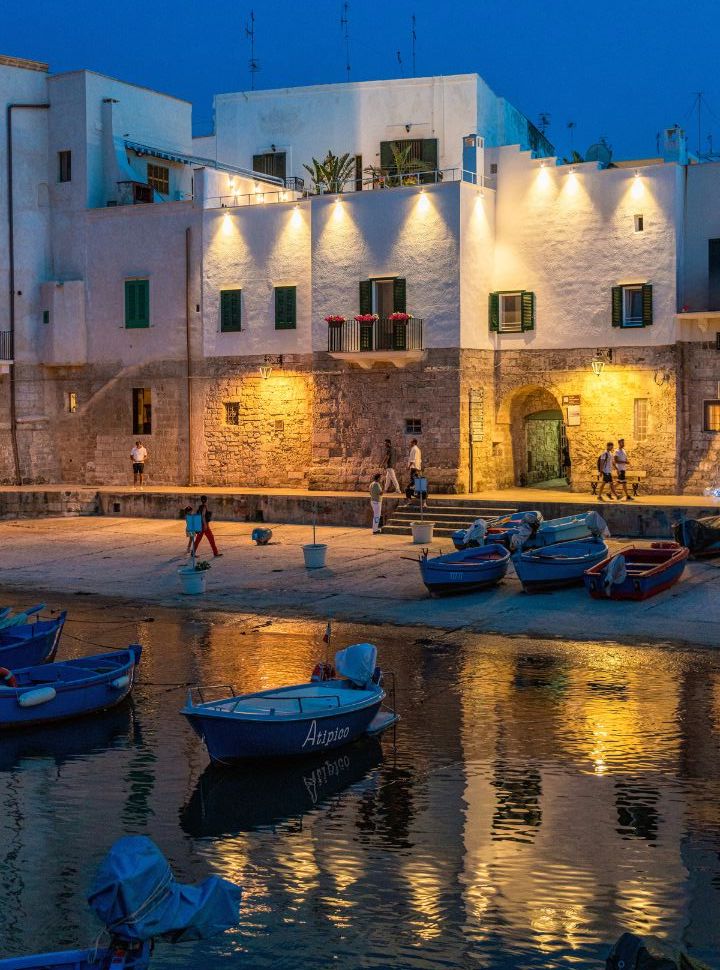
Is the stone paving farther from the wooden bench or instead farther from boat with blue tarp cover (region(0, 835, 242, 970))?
boat with blue tarp cover (region(0, 835, 242, 970))

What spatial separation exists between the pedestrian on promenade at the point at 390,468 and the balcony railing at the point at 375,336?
8.26ft

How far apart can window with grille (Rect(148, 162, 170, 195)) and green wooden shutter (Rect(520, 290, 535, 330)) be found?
42.2 ft

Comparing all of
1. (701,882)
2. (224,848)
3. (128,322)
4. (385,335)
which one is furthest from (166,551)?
(701,882)

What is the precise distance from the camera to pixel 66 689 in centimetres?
1482

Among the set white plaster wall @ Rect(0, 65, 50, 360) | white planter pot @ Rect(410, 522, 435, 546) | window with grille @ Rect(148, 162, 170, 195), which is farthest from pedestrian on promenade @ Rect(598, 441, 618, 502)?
white plaster wall @ Rect(0, 65, 50, 360)

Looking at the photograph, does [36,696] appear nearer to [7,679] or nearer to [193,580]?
[7,679]

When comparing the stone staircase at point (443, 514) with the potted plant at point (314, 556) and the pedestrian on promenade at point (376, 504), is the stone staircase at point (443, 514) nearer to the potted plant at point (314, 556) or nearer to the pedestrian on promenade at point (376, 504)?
the pedestrian on promenade at point (376, 504)

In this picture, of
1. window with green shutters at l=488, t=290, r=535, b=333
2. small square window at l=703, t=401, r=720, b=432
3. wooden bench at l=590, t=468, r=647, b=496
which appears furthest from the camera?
window with green shutters at l=488, t=290, r=535, b=333

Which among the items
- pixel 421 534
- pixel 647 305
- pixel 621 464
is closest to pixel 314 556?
pixel 421 534

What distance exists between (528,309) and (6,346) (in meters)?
15.9

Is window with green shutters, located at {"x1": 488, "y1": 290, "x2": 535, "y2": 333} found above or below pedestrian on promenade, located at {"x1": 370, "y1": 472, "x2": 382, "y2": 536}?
above

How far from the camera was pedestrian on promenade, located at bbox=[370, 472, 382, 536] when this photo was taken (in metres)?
29.4

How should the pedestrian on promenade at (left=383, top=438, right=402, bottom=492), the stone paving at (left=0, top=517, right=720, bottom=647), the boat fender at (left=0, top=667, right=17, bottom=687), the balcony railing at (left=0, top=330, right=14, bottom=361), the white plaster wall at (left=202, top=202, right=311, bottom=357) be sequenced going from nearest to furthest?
the boat fender at (left=0, top=667, right=17, bottom=687) < the stone paving at (left=0, top=517, right=720, bottom=647) < the pedestrian on promenade at (left=383, top=438, right=402, bottom=492) < the white plaster wall at (left=202, top=202, right=311, bottom=357) < the balcony railing at (left=0, top=330, right=14, bottom=361)

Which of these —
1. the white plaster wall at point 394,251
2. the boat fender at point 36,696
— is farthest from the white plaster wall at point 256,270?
the boat fender at point 36,696
